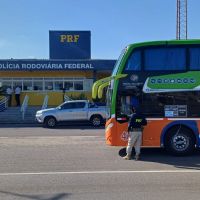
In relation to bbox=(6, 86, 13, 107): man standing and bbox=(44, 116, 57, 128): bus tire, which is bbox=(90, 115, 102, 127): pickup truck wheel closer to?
bbox=(44, 116, 57, 128): bus tire

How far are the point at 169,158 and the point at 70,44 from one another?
34500mm

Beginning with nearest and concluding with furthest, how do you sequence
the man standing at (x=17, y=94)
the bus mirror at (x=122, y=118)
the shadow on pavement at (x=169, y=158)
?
1. the shadow on pavement at (x=169, y=158)
2. the bus mirror at (x=122, y=118)
3. the man standing at (x=17, y=94)

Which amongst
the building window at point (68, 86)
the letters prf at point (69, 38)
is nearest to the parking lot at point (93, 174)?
the building window at point (68, 86)

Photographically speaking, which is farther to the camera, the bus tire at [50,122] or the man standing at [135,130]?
the bus tire at [50,122]

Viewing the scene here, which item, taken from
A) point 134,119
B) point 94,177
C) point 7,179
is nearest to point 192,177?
point 94,177

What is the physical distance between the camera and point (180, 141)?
1327 centimetres

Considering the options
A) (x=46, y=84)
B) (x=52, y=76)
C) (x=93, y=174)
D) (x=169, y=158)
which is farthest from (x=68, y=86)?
(x=93, y=174)

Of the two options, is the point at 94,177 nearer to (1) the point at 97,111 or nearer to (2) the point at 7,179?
(2) the point at 7,179

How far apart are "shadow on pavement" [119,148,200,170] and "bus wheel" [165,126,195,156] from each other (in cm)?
20

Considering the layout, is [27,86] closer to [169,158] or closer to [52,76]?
[52,76]

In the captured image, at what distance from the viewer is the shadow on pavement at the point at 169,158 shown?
38.1ft

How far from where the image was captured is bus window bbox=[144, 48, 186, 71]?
1320 cm

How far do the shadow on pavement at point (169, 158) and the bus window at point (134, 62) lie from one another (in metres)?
2.54

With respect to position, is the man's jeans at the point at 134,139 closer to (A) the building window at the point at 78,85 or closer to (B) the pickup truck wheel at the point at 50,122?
(B) the pickup truck wheel at the point at 50,122
